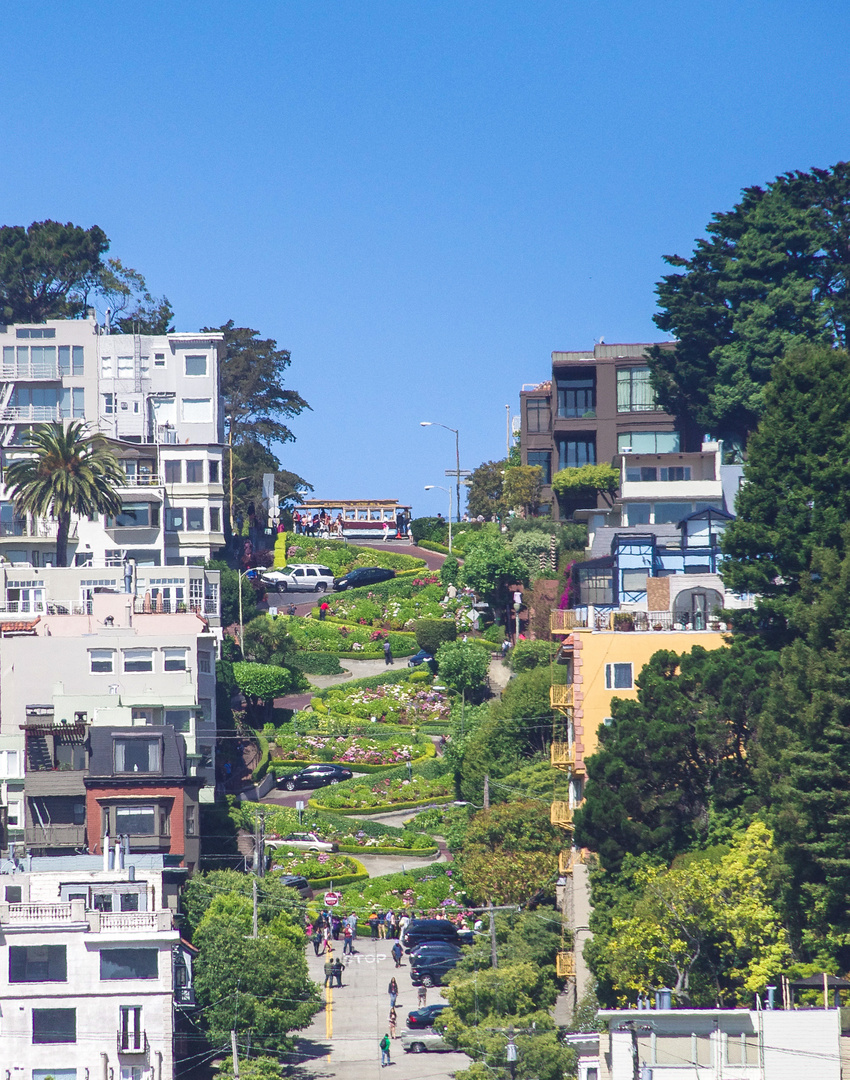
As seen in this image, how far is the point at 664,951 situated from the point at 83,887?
22.9 metres

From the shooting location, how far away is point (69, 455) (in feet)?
401

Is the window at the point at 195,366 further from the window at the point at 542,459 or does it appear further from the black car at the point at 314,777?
the black car at the point at 314,777

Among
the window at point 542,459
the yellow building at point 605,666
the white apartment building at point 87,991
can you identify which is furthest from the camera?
the window at point 542,459

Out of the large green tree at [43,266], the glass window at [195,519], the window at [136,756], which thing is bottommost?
the window at [136,756]

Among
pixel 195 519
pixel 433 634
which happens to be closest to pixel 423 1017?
pixel 433 634

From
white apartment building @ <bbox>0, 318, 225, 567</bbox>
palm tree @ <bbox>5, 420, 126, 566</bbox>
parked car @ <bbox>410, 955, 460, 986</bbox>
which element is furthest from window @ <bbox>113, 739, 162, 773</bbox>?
white apartment building @ <bbox>0, 318, 225, 567</bbox>

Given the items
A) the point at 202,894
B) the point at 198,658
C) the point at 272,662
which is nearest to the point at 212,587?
the point at 272,662

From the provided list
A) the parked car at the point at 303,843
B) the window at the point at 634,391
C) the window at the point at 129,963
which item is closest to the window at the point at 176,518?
the window at the point at 634,391

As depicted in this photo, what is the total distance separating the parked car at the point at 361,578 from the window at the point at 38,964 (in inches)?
2738

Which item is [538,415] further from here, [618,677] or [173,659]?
[618,677]

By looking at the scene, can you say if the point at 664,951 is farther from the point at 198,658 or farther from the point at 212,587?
the point at 212,587

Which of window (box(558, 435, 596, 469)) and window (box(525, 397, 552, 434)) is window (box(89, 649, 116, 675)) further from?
window (box(525, 397, 552, 434))

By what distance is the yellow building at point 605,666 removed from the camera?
87500mm

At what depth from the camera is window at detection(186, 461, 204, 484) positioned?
135438mm
